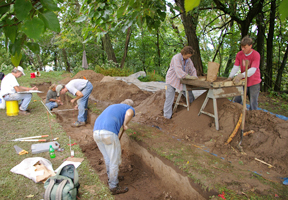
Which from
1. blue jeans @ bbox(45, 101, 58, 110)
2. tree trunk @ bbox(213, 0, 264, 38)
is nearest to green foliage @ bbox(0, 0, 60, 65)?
blue jeans @ bbox(45, 101, 58, 110)

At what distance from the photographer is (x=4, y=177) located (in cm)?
346

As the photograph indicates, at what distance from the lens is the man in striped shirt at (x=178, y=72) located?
197 inches

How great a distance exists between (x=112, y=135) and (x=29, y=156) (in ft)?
7.06

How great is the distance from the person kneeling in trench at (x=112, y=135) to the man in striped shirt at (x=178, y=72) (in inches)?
80.9

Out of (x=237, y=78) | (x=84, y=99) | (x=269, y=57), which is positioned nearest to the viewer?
(x=237, y=78)

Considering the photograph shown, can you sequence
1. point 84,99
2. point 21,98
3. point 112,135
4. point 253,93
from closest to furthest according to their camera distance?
point 112,135
point 253,93
point 84,99
point 21,98

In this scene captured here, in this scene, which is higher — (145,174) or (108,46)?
(108,46)

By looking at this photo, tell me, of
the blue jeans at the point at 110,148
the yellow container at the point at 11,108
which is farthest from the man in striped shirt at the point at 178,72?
the yellow container at the point at 11,108

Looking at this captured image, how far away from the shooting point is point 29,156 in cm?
420

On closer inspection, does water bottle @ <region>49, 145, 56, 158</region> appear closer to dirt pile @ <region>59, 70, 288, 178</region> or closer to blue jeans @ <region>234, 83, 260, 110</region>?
dirt pile @ <region>59, 70, 288, 178</region>

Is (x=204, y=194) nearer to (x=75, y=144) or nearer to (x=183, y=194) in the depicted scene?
(x=183, y=194)

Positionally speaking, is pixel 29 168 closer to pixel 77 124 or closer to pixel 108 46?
pixel 77 124

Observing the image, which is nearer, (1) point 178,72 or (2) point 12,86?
(1) point 178,72

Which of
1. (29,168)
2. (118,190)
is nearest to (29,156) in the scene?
(29,168)
